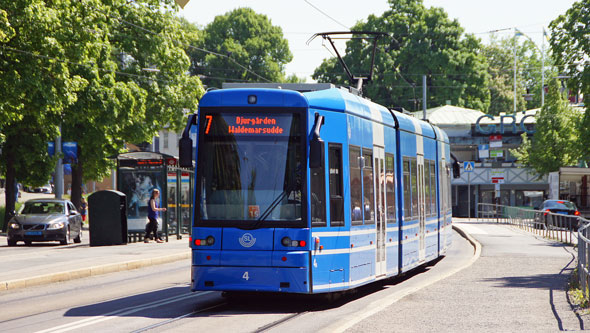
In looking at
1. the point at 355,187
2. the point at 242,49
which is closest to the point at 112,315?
the point at 355,187

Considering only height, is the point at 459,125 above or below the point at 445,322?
above

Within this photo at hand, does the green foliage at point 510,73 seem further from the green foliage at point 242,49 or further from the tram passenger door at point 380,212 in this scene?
the tram passenger door at point 380,212

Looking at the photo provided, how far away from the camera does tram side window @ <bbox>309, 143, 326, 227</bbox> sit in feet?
42.4

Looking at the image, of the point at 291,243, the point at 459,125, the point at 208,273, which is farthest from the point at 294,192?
the point at 459,125

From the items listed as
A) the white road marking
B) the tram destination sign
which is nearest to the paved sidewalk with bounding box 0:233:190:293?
the white road marking

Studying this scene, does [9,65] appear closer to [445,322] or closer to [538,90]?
[445,322]

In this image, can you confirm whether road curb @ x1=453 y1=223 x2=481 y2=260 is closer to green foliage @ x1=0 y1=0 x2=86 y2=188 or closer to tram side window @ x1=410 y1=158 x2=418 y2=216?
tram side window @ x1=410 y1=158 x2=418 y2=216

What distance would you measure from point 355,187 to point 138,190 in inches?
705

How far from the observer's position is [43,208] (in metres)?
33.1

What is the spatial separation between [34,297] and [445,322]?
7.21m

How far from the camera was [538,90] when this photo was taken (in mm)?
103000

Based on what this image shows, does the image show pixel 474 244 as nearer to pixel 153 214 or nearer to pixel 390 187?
pixel 153 214

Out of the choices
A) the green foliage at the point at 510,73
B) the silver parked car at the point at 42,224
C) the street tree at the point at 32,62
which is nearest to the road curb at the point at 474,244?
the street tree at the point at 32,62

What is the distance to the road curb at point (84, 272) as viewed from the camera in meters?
16.9
